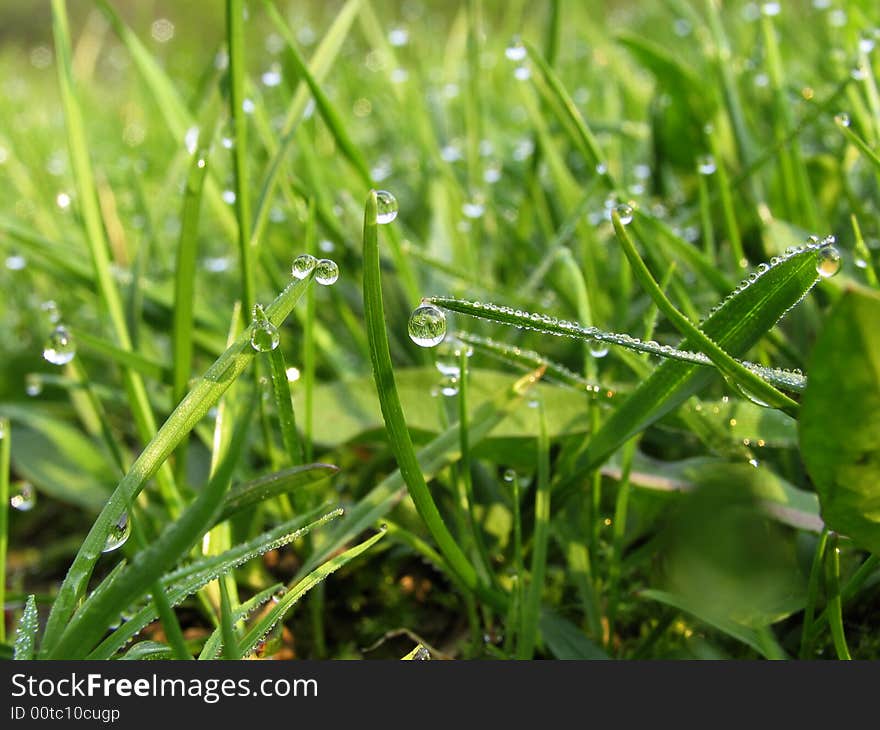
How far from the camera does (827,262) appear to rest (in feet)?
1.87

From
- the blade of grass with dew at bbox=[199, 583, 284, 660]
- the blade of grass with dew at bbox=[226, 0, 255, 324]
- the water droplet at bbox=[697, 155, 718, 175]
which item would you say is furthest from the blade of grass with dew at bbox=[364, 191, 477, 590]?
the water droplet at bbox=[697, 155, 718, 175]

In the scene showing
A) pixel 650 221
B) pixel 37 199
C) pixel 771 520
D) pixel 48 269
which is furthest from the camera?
pixel 37 199

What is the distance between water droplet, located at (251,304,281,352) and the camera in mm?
554

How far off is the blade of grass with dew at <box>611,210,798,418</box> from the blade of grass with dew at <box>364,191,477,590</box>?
0.51 feet

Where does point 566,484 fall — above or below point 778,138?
below

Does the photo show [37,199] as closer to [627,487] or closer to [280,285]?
[280,285]

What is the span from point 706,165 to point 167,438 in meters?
0.77

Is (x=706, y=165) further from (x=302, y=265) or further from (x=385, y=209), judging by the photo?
(x=302, y=265)

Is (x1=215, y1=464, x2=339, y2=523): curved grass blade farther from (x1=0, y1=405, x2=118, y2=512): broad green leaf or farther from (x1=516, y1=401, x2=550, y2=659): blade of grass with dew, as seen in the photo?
(x1=0, y1=405, x2=118, y2=512): broad green leaf

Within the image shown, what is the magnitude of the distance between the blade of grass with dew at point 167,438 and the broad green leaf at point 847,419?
0.31 metres

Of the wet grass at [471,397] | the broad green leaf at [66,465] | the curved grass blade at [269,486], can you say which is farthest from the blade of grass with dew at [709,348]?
the broad green leaf at [66,465]

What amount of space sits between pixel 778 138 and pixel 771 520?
1.76 feet

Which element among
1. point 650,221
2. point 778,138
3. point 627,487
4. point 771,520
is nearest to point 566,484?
point 627,487

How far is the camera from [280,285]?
0.97 m
